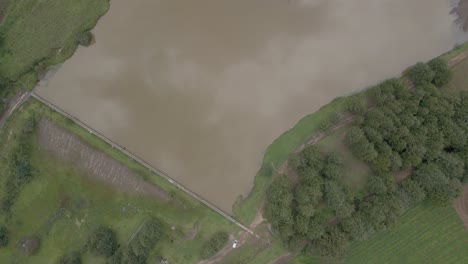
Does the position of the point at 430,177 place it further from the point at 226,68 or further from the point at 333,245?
the point at 226,68

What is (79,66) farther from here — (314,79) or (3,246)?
(314,79)

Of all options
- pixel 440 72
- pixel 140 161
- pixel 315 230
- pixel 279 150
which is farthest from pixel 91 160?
pixel 440 72

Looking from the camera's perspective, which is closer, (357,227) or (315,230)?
(357,227)

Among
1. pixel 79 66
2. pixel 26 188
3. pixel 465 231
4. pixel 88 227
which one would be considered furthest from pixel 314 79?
pixel 26 188

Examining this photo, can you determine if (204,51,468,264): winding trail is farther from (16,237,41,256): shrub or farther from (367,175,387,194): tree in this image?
(16,237,41,256): shrub

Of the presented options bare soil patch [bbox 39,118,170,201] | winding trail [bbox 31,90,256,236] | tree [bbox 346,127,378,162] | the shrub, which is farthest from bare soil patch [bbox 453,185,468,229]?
the shrub

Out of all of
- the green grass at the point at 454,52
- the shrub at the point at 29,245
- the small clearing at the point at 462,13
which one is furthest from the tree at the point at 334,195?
the shrub at the point at 29,245

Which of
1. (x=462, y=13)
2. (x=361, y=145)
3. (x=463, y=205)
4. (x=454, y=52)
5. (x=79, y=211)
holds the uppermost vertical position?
(x=79, y=211)
